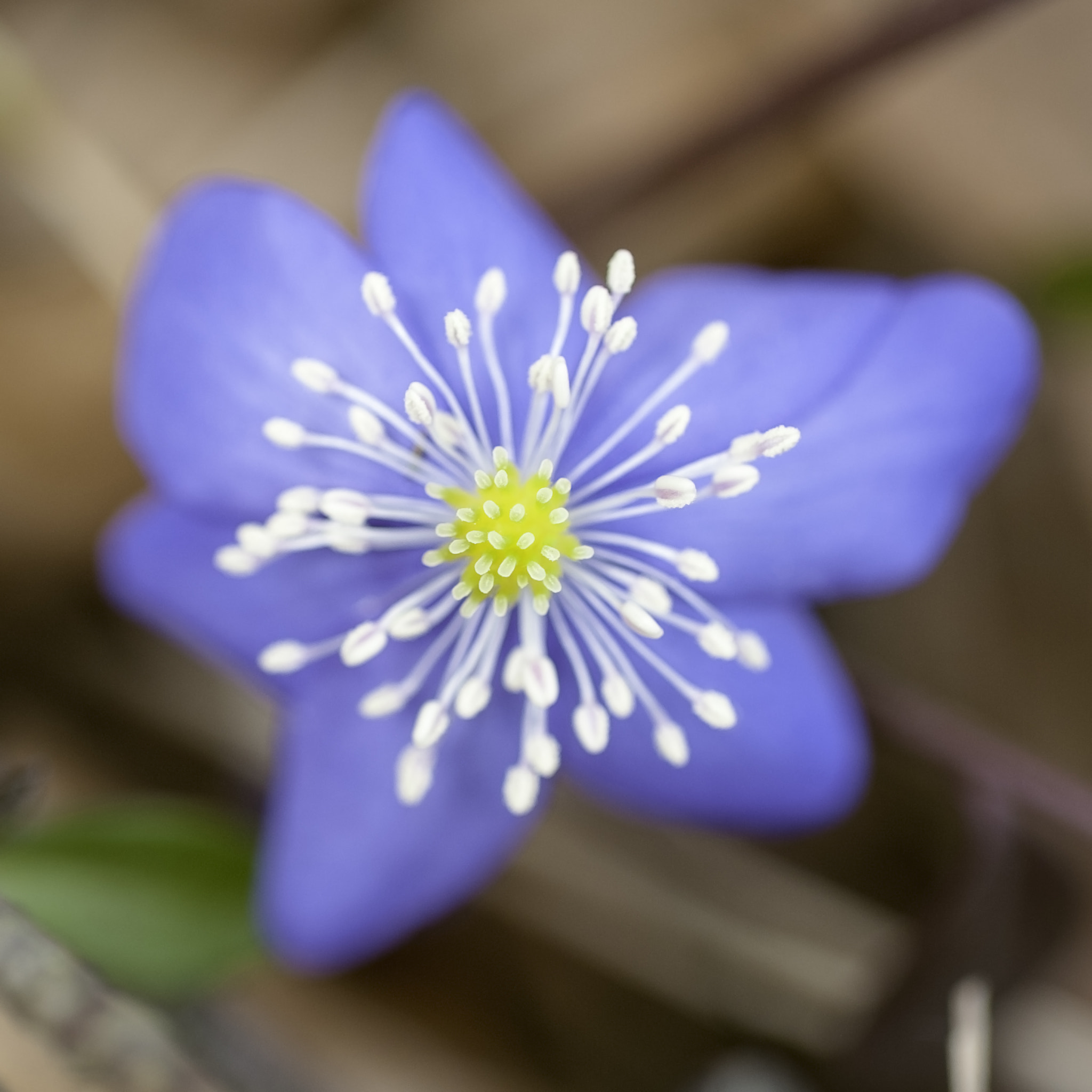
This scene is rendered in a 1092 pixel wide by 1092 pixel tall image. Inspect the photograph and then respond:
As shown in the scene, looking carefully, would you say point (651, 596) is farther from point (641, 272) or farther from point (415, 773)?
point (641, 272)

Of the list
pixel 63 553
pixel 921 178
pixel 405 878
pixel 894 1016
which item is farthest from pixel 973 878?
pixel 63 553

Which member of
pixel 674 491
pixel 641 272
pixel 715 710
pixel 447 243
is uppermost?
pixel 447 243

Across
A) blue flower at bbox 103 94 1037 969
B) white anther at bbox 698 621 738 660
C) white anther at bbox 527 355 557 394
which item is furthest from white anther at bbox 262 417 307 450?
white anther at bbox 698 621 738 660

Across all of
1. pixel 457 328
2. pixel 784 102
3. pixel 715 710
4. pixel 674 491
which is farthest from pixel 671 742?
pixel 784 102

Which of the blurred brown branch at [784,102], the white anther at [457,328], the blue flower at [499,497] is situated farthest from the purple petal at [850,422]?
the blurred brown branch at [784,102]

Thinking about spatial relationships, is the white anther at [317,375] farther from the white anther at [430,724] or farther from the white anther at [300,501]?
the white anther at [430,724]

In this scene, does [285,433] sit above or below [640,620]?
above

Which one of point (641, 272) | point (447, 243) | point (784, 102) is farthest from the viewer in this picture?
point (641, 272)
